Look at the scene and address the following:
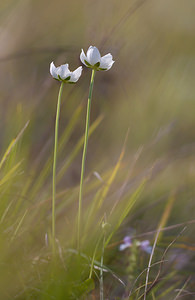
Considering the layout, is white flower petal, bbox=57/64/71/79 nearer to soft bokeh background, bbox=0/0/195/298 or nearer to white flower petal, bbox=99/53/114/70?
white flower petal, bbox=99/53/114/70

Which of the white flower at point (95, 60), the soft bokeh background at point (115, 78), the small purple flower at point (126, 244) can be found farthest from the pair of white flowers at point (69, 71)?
the soft bokeh background at point (115, 78)

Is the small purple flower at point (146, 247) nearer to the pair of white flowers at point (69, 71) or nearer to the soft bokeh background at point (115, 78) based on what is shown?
the soft bokeh background at point (115, 78)

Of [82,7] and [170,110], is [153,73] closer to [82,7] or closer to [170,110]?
[170,110]

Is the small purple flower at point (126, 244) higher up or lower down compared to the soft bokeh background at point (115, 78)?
lower down

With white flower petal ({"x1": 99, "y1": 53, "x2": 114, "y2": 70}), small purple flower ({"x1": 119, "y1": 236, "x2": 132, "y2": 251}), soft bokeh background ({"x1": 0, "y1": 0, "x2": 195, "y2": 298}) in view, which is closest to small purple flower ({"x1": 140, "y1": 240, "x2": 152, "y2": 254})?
small purple flower ({"x1": 119, "y1": 236, "x2": 132, "y2": 251})

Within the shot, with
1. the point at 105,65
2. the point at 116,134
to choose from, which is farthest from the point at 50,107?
the point at 105,65

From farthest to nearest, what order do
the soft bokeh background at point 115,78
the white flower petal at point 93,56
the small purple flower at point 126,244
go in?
the soft bokeh background at point 115,78 → the small purple flower at point 126,244 → the white flower petal at point 93,56

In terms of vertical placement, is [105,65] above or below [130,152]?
above

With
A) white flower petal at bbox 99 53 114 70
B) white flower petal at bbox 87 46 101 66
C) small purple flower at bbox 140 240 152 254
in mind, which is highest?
white flower petal at bbox 87 46 101 66
